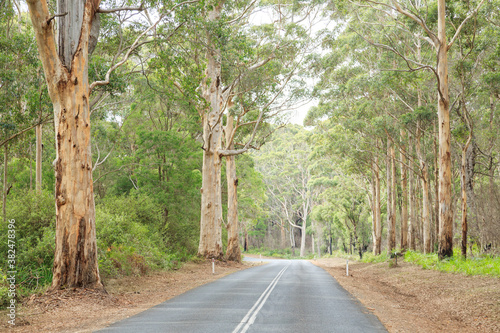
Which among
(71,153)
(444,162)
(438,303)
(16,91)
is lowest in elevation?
(438,303)

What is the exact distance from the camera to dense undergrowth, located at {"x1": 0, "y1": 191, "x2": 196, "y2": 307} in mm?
11555

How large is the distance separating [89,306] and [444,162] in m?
15.1

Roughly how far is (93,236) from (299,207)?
57.1m

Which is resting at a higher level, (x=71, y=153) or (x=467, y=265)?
(x=71, y=153)

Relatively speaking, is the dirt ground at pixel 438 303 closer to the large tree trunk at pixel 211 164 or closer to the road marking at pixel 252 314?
the road marking at pixel 252 314

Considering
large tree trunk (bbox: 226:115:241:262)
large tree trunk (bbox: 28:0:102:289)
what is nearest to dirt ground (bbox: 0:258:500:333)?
large tree trunk (bbox: 28:0:102:289)

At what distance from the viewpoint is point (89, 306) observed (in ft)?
31.6

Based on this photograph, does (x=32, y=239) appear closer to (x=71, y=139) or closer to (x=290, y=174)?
(x=71, y=139)

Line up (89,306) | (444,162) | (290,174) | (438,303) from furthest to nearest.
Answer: (290,174) < (444,162) < (438,303) < (89,306)

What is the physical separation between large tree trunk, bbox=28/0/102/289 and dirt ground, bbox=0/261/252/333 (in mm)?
587

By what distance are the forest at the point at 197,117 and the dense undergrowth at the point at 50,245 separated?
6 cm

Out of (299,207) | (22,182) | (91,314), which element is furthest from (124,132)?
(299,207)

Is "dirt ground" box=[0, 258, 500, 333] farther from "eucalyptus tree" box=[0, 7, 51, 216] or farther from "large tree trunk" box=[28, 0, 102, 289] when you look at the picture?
"eucalyptus tree" box=[0, 7, 51, 216]

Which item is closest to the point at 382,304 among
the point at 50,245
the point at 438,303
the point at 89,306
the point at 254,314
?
the point at 438,303
